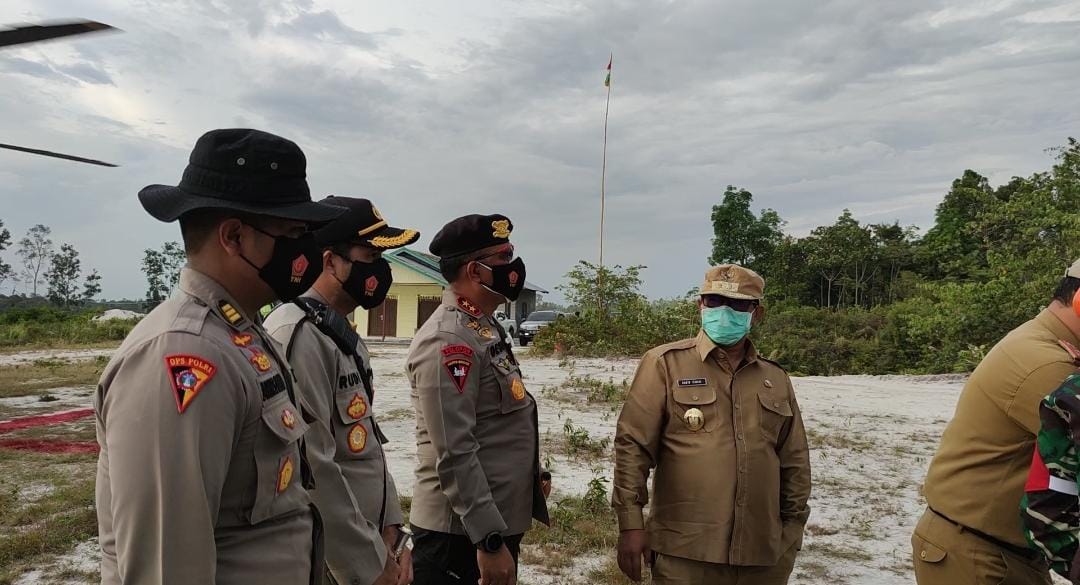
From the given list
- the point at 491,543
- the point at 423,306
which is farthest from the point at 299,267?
the point at 423,306

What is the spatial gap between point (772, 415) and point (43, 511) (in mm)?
5316

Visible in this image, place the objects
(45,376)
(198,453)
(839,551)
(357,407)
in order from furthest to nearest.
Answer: (45,376)
(839,551)
(357,407)
(198,453)

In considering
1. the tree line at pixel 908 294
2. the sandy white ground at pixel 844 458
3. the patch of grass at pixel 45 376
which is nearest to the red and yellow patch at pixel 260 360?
the sandy white ground at pixel 844 458

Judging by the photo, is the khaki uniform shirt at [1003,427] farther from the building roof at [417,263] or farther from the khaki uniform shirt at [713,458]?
the building roof at [417,263]

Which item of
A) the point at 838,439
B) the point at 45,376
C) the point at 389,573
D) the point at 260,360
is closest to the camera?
the point at 260,360

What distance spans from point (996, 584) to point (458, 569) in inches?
73.6

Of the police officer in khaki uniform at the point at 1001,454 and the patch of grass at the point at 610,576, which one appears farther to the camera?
the patch of grass at the point at 610,576

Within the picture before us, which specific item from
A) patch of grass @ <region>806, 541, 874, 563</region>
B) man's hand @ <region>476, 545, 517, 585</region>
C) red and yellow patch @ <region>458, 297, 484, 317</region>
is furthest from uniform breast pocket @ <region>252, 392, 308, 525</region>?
patch of grass @ <region>806, 541, 874, 563</region>

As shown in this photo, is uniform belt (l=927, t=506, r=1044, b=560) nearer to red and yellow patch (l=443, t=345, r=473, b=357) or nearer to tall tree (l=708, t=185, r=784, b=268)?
red and yellow patch (l=443, t=345, r=473, b=357)

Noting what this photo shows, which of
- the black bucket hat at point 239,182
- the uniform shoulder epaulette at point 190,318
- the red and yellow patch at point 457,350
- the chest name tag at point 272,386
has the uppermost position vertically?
the black bucket hat at point 239,182

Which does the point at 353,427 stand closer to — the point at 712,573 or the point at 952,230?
the point at 712,573

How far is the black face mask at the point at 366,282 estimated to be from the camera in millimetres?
2674

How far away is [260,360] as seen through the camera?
154 cm

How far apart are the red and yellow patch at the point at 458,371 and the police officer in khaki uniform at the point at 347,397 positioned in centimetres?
31
